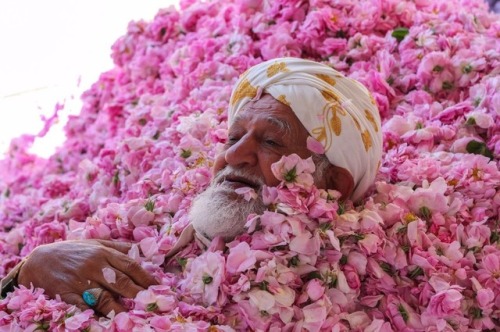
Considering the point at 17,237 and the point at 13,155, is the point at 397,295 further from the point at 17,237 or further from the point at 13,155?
the point at 13,155

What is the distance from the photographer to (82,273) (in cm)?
188

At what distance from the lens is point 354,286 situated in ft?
6.21

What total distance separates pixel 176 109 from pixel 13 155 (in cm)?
118

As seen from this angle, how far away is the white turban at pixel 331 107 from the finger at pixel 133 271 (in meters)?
0.56

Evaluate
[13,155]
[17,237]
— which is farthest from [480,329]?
[13,155]

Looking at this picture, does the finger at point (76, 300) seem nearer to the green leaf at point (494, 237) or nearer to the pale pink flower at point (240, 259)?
the pale pink flower at point (240, 259)

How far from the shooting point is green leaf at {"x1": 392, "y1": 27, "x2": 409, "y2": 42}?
298cm

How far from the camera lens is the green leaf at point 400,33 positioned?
2.98 meters

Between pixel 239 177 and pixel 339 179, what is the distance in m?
0.29

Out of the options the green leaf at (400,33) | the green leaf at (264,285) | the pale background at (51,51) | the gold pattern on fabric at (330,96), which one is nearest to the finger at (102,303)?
the green leaf at (264,285)

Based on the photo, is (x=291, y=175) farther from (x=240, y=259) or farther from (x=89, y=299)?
(x=89, y=299)

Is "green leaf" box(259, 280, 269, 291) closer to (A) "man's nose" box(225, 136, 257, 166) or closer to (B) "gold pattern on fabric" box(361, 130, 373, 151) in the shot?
(A) "man's nose" box(225, 136, 257, 166)

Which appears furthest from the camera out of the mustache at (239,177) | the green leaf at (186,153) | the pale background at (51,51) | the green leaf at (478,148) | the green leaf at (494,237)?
the pale background at (51,51)

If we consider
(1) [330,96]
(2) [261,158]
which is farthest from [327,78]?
(2) [261,158]
